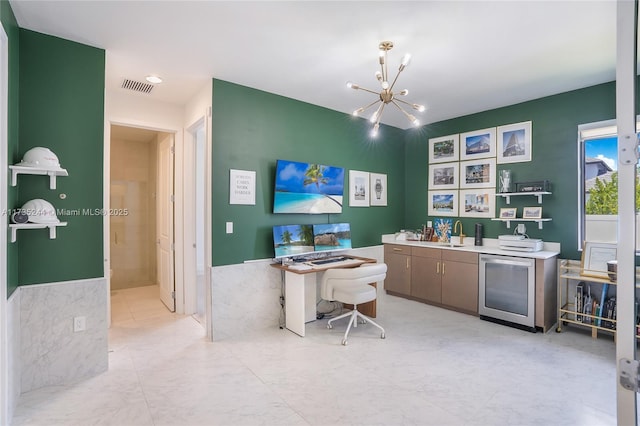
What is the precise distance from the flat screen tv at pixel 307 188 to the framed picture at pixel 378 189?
75 centimetres

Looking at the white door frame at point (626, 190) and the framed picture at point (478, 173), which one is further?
the framed picture at point (478, 173)

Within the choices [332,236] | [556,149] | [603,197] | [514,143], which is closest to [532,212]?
[603,197]

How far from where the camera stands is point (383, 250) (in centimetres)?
502

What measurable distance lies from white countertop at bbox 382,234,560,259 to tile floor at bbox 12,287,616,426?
884 millimetres

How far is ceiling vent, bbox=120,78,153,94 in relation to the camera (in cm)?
341

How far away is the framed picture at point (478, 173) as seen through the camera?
441cm

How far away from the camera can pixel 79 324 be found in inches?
101

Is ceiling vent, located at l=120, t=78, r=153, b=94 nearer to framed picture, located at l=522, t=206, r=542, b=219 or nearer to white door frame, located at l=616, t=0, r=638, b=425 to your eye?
white door frame, located at l=616, t=0, r=638, b=425

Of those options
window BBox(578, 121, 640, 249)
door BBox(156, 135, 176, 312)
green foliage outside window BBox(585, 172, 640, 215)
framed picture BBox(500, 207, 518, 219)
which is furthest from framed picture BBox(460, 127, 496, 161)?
door BBox(156, 135, 176, 312)

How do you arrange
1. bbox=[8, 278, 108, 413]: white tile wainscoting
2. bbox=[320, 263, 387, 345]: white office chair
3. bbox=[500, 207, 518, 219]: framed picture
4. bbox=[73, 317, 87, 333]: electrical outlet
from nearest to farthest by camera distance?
1. bbox=[8, 278, 108, 413]: white tile wainscoting
2. bbox=[73, 317, 87, 333]: electrical outlet
3. bbox=[320, 263, 387, 345]: white office chair
4. bbox=[500, 207, 518, 219]: framed picture

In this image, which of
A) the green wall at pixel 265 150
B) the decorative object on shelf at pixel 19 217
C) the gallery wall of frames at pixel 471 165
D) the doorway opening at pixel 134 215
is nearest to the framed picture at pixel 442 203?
the gallery wall of frames at pixel 471 165

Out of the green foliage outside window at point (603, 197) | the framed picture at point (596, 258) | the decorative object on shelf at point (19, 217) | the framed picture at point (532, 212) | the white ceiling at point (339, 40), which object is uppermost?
the white ceiling at point (339, 40)

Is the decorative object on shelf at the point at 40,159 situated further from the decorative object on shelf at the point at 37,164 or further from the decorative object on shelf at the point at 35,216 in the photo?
the decorative object on shelf at the point at 35,216

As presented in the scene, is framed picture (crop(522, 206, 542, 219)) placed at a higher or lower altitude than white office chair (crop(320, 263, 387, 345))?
higher
